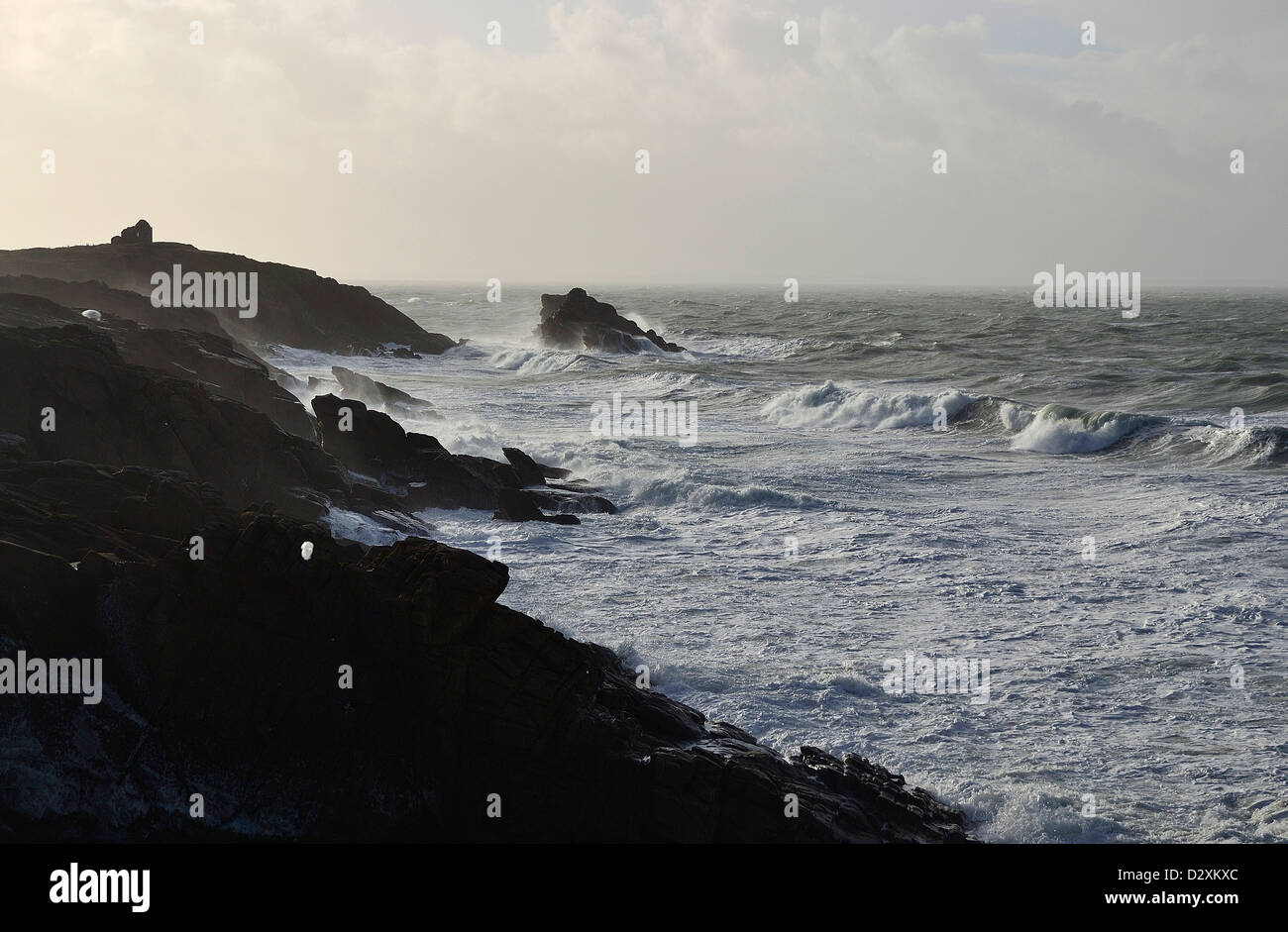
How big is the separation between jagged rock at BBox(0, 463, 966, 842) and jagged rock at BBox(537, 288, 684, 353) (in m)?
56.0

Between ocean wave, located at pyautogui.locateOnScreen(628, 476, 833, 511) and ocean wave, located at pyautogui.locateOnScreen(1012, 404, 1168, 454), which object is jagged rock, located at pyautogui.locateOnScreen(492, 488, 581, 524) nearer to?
ocean wave, located at pyautogui.locateOnScreen(628, 476, 833, 511)

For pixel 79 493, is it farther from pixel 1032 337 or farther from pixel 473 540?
pixel 1032 337

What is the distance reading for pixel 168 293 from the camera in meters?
48.8

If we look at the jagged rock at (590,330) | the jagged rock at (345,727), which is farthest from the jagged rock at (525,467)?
the jagged rock at (590,330)

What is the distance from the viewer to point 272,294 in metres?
61.2

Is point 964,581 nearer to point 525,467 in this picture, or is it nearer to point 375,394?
point 525,467

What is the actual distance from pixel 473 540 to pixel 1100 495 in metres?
13.9

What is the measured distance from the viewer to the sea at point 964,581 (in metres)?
10.5

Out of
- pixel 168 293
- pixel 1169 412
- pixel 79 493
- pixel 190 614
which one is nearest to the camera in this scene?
pixel 190 614

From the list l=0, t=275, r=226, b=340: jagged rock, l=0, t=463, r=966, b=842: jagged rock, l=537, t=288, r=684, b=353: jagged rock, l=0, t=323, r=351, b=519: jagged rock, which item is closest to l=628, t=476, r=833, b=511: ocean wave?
l=0, t=323, r=351, b=519: jagged rock

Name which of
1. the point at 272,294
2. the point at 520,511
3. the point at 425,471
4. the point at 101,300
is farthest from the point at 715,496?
the point at 272,294

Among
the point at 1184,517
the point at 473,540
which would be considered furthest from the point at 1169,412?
the point at 473,540

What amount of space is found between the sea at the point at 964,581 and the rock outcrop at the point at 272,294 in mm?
22772
